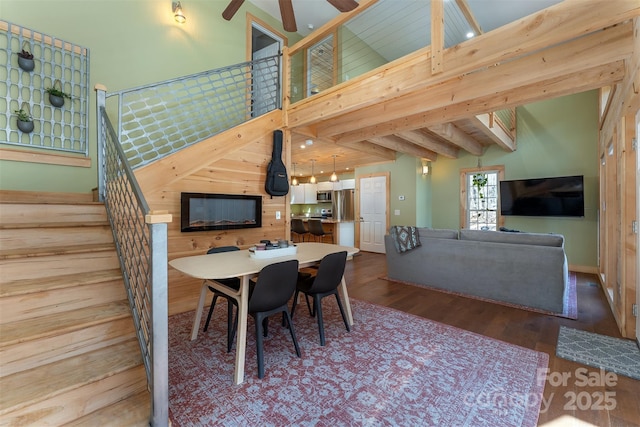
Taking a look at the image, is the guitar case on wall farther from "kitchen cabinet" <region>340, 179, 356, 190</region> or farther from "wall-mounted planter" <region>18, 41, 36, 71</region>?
"kitchen cabinet" <region>340, 179, 356, 190</region>

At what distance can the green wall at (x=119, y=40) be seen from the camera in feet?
9.52

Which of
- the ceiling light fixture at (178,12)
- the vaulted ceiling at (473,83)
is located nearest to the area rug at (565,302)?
the vaulted ceiling at (473,83)

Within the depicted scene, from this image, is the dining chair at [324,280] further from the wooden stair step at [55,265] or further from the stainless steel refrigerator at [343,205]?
the stainless steel refrigerator at [343,205]

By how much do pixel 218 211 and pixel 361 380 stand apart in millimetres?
2443

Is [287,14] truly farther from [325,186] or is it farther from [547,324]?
[325,186]

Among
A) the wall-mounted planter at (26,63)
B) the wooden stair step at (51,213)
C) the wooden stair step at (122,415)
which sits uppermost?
the wall-mounted planter at (26,63)

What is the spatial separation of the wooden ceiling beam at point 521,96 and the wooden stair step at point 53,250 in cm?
372

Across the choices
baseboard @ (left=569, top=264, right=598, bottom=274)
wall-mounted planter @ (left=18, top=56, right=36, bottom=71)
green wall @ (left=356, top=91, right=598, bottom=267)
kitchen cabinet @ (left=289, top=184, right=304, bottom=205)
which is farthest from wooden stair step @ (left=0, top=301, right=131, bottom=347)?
kitchen cabinet @ (left=289, top=184, right=304, bottom=205)

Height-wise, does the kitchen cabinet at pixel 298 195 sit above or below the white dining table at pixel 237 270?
above

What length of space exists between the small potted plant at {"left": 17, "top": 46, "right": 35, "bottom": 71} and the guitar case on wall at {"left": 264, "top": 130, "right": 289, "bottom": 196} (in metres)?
2.59

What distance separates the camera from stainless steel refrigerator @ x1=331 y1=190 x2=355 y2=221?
7965 mm

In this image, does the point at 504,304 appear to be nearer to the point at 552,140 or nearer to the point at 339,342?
the point at 339,342

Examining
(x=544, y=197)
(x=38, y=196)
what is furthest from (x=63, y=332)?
(x=544, y=197)

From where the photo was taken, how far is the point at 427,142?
5297 mm
